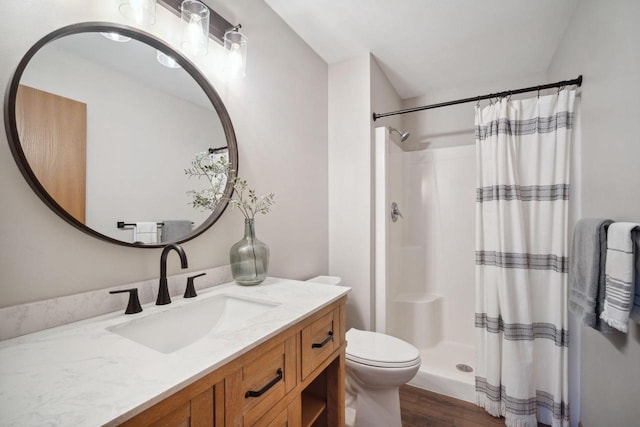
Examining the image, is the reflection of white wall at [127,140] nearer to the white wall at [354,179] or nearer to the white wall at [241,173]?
the white wall at [241,173]

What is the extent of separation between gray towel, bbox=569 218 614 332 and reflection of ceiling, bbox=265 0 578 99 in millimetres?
1367

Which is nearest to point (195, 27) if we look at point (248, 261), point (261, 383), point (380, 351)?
point (248, 261)

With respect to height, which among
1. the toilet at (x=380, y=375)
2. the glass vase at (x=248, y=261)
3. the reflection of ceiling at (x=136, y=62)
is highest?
the reflection of ceiling at (x=136, y=62)

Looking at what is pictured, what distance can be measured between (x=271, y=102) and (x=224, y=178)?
62 centimetres

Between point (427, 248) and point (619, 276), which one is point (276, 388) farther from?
point (427, 248)

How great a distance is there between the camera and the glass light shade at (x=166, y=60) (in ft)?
3.38

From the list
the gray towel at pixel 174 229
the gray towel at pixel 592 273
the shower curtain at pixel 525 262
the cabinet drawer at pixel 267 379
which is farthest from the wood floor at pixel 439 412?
the gray towel at pixel 174 229

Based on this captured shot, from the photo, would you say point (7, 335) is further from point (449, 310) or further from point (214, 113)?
point (449, 310)

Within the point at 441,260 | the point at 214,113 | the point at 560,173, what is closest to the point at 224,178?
the point at 214,113

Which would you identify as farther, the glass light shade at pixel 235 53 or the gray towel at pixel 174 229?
the glass light shade at pixel 235 53

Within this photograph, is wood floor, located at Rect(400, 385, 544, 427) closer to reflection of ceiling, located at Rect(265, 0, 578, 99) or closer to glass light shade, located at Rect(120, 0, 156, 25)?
glass light shade, located at Rect(120, 0, 156, 25)

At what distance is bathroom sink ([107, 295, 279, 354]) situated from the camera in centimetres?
82

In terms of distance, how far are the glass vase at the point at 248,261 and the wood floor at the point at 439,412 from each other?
1349 mm

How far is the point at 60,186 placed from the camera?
Result: 0.78 metres
